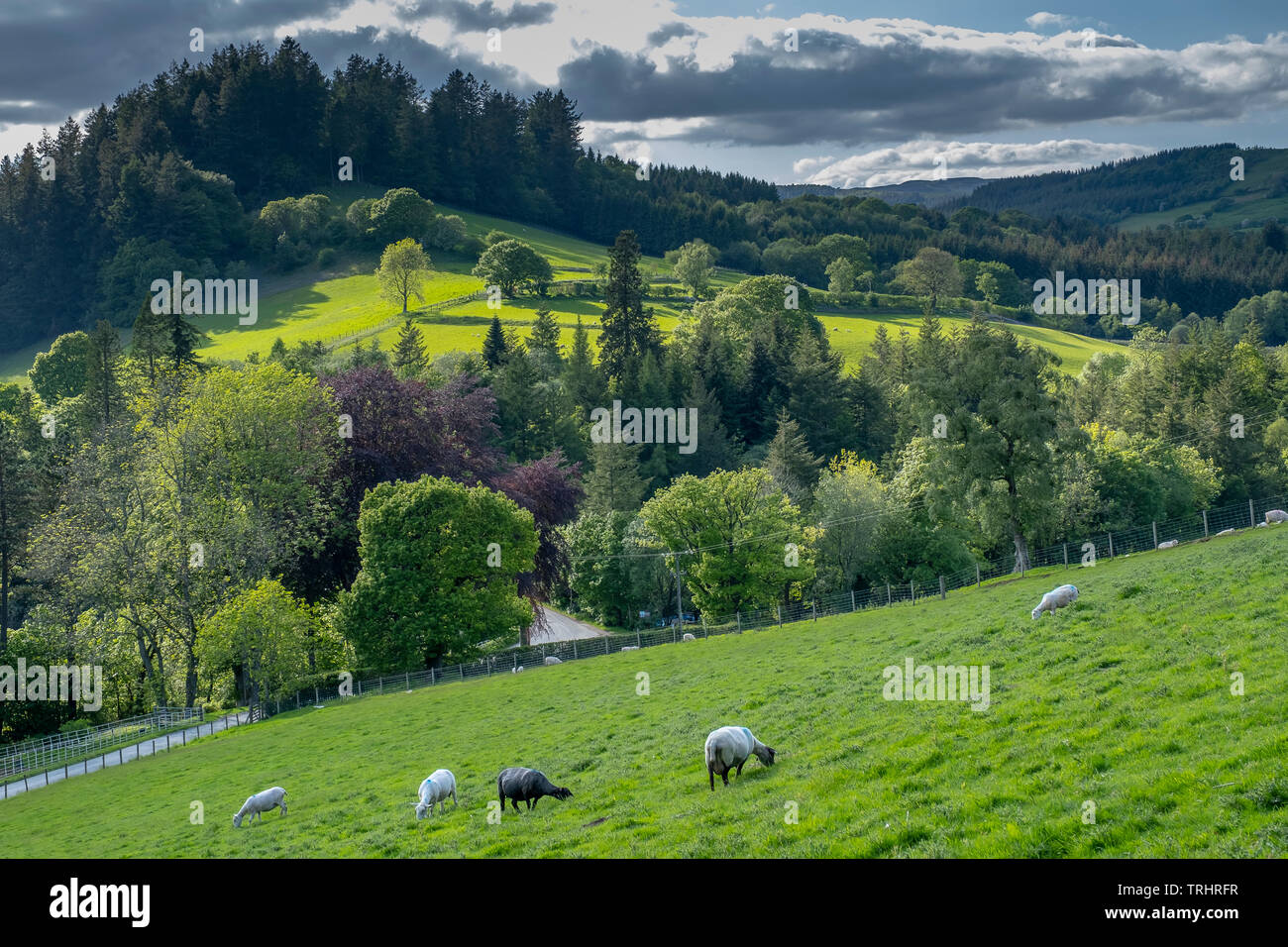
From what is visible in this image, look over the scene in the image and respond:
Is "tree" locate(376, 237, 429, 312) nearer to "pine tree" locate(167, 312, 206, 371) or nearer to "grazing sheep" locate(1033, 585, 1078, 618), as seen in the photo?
"pine tree" locate(167, 312, 206, 371)

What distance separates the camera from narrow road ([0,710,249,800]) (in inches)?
1566

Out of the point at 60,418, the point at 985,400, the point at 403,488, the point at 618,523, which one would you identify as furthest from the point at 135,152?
the point at 985,400

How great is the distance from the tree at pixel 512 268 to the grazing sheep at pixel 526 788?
12786 centimetres

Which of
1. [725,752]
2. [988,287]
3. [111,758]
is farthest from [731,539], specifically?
[988,287]

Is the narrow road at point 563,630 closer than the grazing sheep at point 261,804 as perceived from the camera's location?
No

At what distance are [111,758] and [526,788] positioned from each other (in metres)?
32.1

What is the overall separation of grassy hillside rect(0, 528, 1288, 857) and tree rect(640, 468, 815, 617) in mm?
29079

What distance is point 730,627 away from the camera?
53688 millimetres

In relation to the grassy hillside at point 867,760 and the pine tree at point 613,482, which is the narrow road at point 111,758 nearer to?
the grassy hillside at point 867,760

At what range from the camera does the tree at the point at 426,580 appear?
168ft

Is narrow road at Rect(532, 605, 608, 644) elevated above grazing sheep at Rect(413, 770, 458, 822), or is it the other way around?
grazing sheep at Rect(413, 770, 458, 822)

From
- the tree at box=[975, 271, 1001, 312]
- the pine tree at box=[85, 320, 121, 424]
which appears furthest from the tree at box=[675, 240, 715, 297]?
the pine tree at box=[85, 320, 121, 424]

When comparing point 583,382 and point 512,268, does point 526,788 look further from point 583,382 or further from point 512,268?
point 512,268

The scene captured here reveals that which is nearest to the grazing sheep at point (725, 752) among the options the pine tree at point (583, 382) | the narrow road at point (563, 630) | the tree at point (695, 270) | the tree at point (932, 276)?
the narrow road at point (563, 630)
